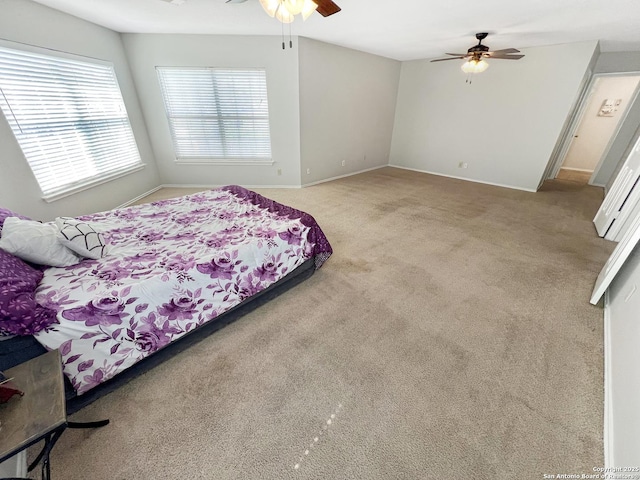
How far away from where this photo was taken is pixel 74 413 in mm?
1284

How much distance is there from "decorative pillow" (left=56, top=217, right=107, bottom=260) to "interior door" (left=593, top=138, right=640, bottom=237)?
4.90m

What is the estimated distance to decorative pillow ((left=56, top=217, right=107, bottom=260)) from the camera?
4.89 ft

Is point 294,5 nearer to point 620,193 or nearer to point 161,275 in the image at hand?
point 161,275

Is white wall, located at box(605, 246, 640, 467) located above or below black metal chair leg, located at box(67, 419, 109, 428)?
above

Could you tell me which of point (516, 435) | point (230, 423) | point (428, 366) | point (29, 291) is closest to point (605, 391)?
point (516, 435)

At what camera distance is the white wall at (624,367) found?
1.05 m

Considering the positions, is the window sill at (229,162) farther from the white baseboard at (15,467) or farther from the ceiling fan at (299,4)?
the white baseboard at (15,467)

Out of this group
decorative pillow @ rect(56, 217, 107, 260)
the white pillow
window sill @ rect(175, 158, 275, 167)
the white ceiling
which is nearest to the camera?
the white pillow

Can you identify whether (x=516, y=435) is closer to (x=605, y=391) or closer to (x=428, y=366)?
(x=428, y=366)

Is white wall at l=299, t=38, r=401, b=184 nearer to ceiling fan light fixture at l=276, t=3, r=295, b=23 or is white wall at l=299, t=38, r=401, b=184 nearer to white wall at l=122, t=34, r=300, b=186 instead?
white wall at l=122, t=34, r=300, b=186

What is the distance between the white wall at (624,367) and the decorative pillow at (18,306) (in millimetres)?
2496

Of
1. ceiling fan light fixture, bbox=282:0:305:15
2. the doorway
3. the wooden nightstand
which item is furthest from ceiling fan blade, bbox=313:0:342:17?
the doorway

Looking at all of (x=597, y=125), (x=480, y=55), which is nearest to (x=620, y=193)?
(x=480, y=55)

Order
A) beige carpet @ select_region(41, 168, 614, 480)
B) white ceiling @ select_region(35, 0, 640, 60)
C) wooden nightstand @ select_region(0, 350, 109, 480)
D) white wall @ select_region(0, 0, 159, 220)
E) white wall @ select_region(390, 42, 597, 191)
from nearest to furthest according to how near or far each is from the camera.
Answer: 1. wooden nightstand @ select_region(0, 350, 109, 480)
2. beige carpet @ select_region(41, 168, 614, 480)
3. white wall @ select_region(0, 0, 159, 220)
4. white ceiling @ select_region(35, 0, 640, 60)
5. white wall @ select_region(390, 42, 597, 191)
